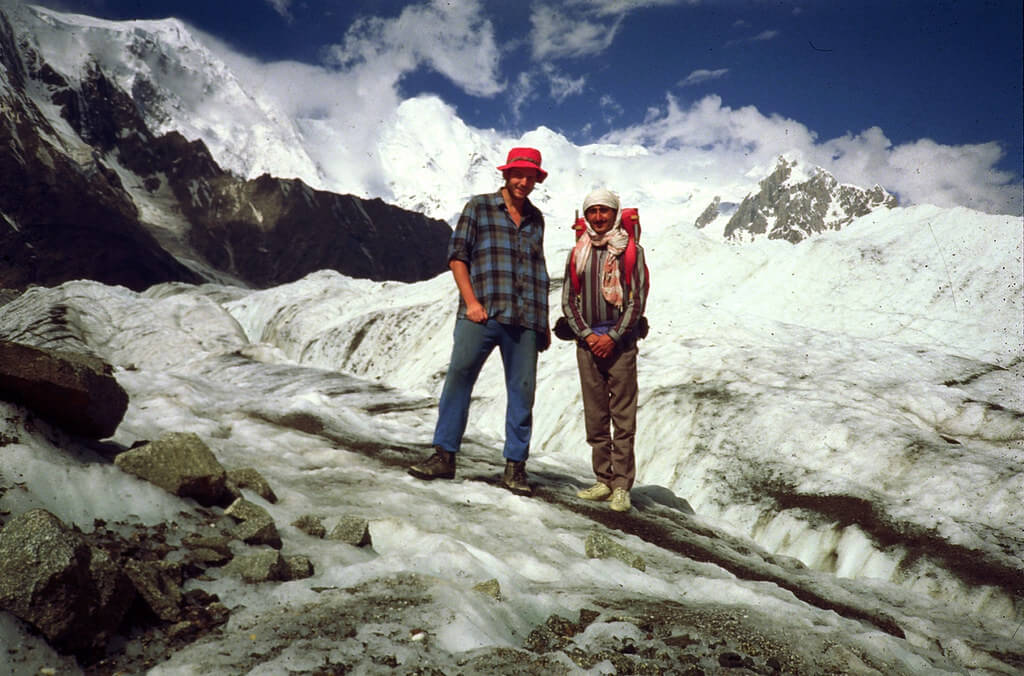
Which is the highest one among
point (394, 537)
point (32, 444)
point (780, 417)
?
point (780, 417)

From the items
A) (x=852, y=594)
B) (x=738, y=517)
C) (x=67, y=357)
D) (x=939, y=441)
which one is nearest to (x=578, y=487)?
(x=738, y=517)

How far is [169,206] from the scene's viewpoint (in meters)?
140

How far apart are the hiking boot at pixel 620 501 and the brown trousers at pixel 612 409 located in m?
0.06

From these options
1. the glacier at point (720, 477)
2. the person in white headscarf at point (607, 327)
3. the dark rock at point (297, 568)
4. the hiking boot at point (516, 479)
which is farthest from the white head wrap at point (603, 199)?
the dark rock at point (297, 568)

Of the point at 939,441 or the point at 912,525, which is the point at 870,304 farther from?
the point at 912,525

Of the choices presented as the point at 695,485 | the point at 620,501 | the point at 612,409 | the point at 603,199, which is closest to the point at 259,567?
the point at 620,501

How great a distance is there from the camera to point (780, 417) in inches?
290

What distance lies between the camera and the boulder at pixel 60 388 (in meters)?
3.25

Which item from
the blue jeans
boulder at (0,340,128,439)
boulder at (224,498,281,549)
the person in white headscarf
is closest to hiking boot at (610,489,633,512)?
the person in white headscarf

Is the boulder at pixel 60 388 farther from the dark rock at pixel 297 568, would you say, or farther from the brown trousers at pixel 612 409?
the brown trousers at pixel 612 409

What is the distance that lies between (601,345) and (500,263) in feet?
3.93

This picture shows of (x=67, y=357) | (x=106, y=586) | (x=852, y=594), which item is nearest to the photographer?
(x=106, y=586)

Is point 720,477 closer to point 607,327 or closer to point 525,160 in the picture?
point 607,327

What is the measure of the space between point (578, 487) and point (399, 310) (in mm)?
12424
